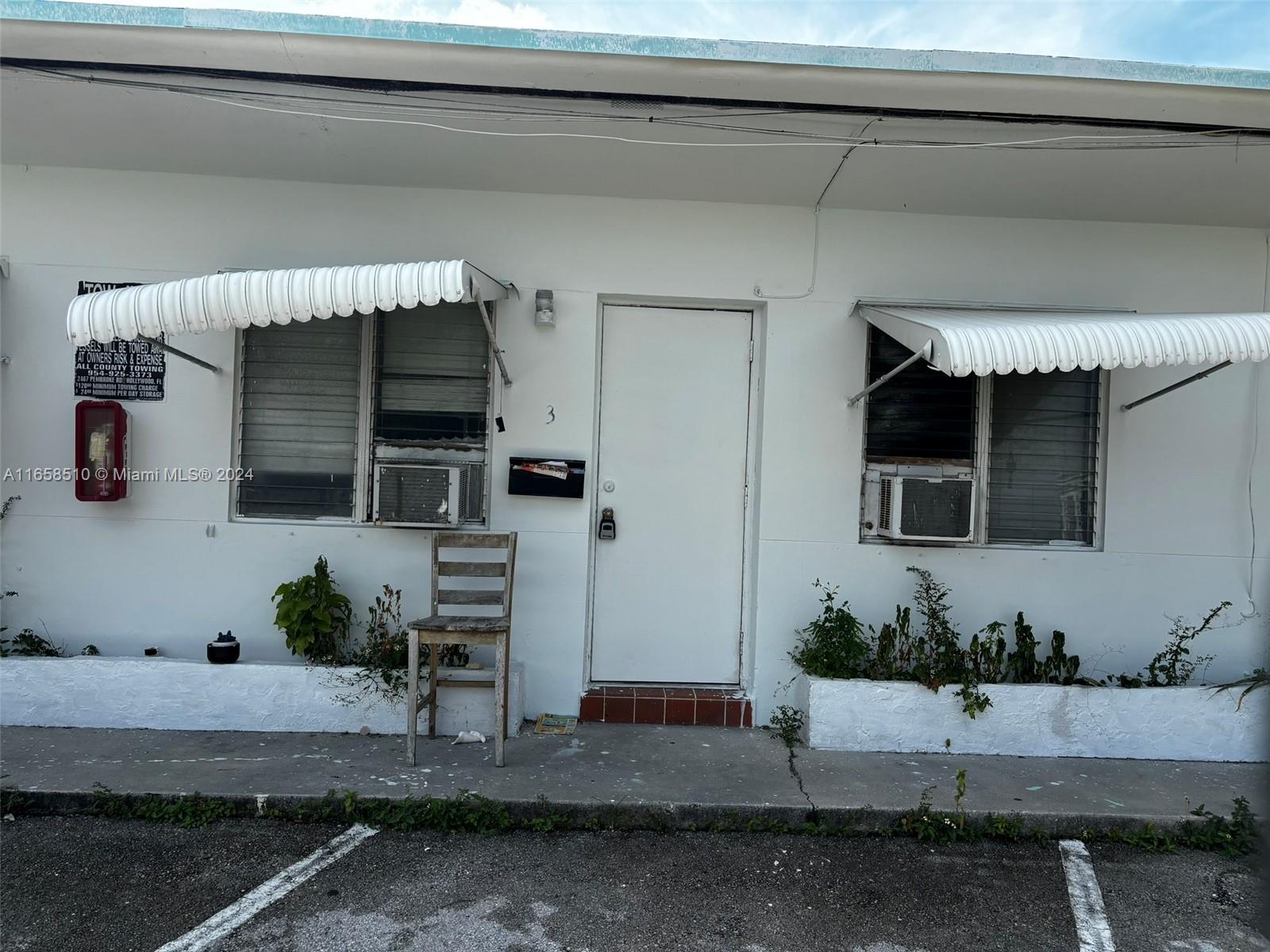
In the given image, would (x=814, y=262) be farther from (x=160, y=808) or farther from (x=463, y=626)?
(x=160, y=808)

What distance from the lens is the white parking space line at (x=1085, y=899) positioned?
128 inches

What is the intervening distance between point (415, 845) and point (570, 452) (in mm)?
2392

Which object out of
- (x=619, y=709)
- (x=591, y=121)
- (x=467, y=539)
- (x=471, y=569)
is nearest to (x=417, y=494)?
(x=467, y=539)

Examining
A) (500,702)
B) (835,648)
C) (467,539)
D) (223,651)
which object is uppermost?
(467,539)

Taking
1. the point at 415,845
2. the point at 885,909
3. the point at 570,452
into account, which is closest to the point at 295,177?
the point at 570,452

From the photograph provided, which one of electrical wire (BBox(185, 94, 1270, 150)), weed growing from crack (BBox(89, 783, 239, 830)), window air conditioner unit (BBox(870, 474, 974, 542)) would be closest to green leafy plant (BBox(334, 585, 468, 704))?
weed growing from crack (BBox(89, 783, 239, 830))

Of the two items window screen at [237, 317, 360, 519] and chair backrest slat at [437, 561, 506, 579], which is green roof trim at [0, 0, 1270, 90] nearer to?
window screen at [237, 317, 360, 519]

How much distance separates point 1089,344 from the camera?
4.24 m

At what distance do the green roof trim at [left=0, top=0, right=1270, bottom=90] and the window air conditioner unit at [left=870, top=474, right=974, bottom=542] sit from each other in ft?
7.34

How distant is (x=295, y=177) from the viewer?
5320 mm

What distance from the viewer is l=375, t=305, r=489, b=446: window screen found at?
5387 millimetres

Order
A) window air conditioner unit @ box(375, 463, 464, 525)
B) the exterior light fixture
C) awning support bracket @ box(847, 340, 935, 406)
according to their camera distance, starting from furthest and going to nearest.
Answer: the exterior light fixture < window air conditioner unit @ box(375, 463, 464, 525) < awning support bracket @ box(847, 340, 935, 406)

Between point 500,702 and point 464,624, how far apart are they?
0.44 m

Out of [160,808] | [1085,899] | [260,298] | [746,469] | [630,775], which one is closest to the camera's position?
[1085,899]
